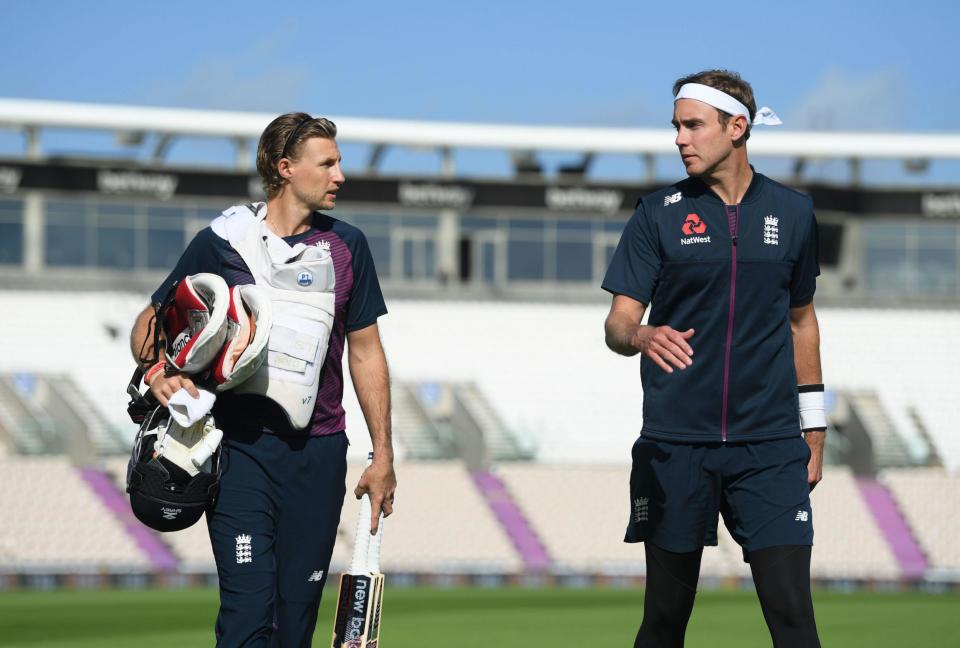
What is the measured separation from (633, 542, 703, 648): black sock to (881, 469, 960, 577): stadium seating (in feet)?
88.8

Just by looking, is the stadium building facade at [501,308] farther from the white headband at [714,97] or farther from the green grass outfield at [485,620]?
the white headband at [714,97]

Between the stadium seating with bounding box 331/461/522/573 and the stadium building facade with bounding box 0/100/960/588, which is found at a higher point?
the stadium building facade with bounding box 0/100/960/588

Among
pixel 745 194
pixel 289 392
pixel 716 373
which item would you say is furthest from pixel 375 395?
pixel 745 194

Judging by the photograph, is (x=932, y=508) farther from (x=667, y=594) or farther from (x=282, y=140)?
(x=282, y=140)

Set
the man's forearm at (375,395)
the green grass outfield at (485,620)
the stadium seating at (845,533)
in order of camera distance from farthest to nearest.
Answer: the stadium seating at (845,533), the green grass outfield at (485,620), the man's forearm at (375,395)

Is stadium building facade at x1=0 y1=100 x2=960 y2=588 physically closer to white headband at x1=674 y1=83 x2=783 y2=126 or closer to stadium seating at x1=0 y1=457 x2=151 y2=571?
stadium seating at x1=0 y1=457 x2=151 y2=571

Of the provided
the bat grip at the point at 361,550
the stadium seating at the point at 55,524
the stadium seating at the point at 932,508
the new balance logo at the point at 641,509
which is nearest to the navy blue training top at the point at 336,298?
the bat grip at the point at 361,550

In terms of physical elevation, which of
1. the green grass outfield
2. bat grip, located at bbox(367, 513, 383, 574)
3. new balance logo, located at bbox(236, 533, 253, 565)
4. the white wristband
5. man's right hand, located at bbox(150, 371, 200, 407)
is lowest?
the green grass outfield

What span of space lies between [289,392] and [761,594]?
181cm

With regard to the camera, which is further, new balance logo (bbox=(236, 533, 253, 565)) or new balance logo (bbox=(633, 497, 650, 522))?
new balance logo (bbox=(633, 497, 650, 522))

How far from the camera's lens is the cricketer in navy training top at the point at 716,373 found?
538cm

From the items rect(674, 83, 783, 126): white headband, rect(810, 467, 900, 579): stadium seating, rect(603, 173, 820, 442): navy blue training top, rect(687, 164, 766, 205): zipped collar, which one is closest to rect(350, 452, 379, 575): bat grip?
rect(603, 173, 820, 442): navy blue training top

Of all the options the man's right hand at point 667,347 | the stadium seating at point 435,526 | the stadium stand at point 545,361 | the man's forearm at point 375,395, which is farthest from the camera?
the stadium stand at point 545,361

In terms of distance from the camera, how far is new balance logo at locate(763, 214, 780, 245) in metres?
5.52
